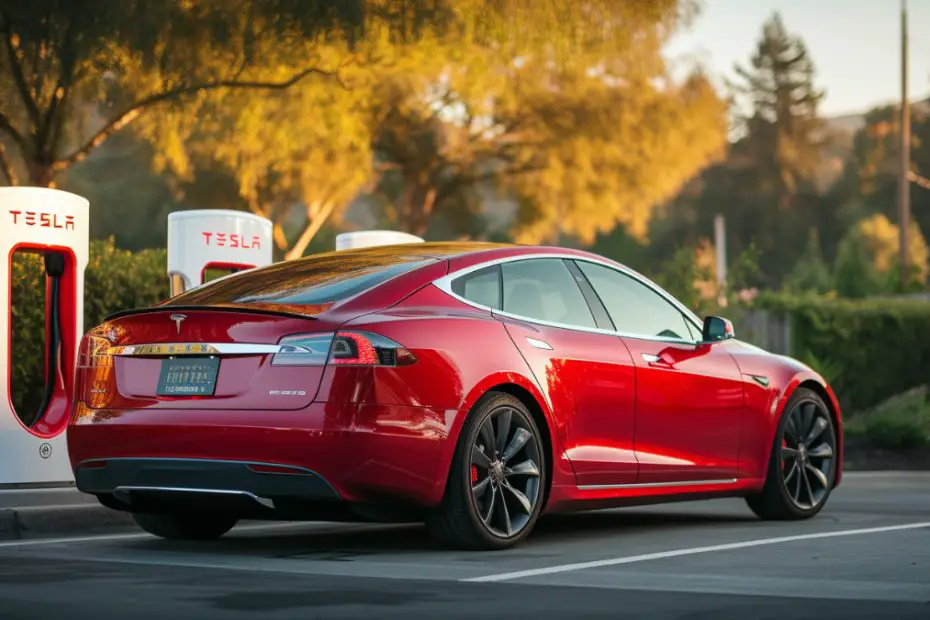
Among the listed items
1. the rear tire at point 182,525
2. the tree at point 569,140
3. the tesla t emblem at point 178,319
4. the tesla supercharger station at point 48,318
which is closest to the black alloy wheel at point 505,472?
the tesla t emblem at point 178,319

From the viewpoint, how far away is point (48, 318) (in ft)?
36.6

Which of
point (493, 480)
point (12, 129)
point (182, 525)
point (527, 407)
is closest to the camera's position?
point (493, 480)

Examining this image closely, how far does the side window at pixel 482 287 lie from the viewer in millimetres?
8383

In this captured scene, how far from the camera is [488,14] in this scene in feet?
72.0

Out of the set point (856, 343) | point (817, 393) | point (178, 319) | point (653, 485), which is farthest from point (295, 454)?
point (856, 343)

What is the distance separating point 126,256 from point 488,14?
27.8 feet

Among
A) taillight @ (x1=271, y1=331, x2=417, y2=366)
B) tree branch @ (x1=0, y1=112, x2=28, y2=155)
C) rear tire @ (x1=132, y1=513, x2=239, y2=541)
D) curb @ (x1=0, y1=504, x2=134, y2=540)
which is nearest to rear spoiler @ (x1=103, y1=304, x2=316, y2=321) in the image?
taillight @ (x1=271, y1=331, x2=417, y2=366)

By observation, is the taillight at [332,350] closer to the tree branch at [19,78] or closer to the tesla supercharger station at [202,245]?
the tesla supercharger station at [202,245]

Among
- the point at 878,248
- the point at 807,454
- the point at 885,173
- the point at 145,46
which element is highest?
the point at 885,173

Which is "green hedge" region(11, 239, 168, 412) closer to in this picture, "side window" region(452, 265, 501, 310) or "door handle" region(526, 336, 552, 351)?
"side window" region(452, 265, 501, 310)

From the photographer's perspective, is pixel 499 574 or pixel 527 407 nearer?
pixel 499 574

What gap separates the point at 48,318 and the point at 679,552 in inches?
189

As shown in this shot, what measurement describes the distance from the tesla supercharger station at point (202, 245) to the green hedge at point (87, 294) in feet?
5.76

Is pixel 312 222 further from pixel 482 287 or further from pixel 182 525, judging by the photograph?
pixel 482 287
